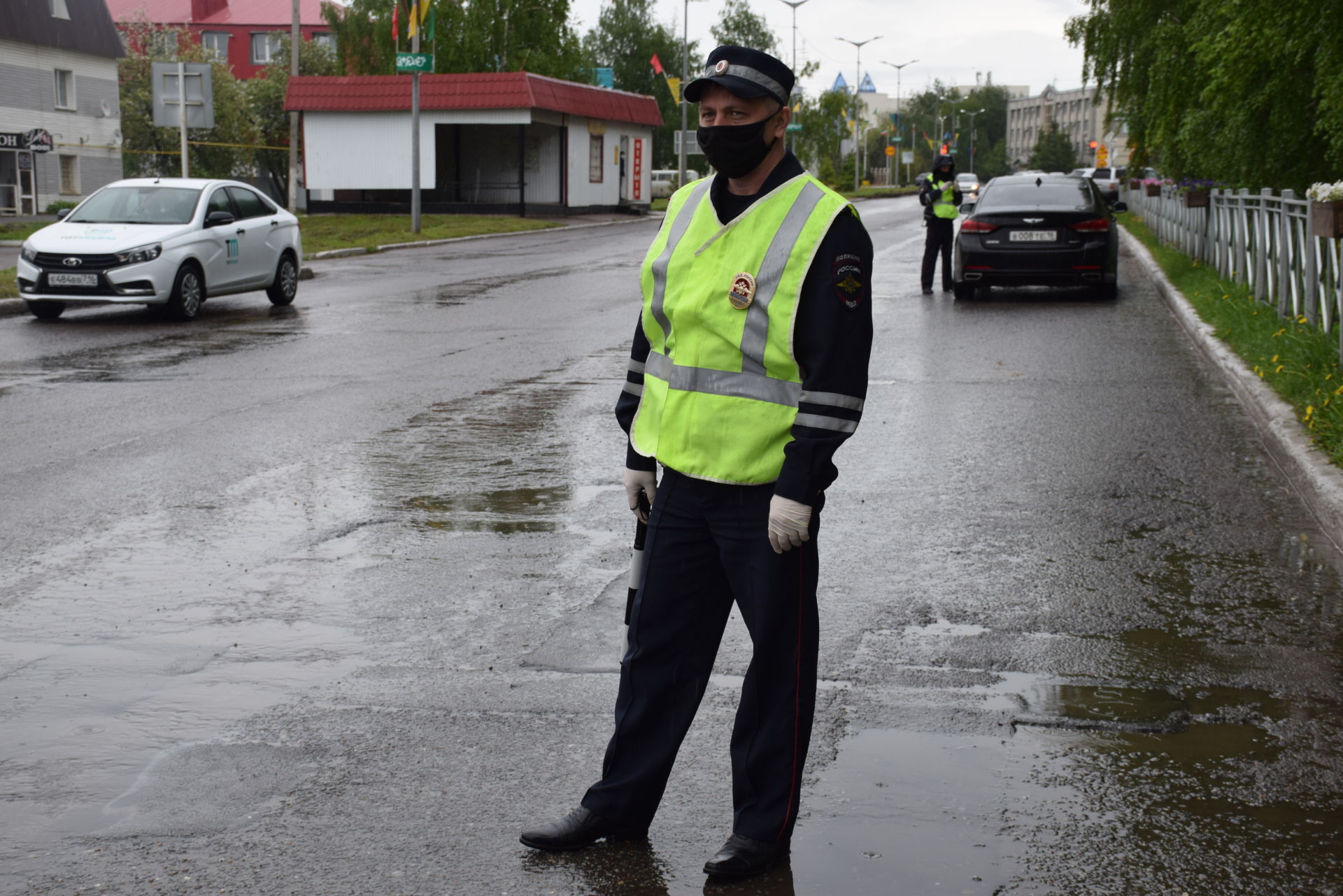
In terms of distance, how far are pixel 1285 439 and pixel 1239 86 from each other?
16.9 ft

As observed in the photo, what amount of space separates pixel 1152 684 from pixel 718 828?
5.97 feet

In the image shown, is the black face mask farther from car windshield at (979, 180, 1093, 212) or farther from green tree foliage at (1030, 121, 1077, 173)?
green tree foliage at (1030, 121, 1077, 173)

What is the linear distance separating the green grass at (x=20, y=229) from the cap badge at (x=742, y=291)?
32073 millimetres

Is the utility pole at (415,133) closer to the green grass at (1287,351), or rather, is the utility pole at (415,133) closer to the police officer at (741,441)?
the green grass at (1287,351)

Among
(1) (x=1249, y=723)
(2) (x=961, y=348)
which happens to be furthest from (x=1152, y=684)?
(2) (x=961, y=348)

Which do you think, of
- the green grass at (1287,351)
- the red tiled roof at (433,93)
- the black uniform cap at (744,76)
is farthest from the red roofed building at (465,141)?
the black uniform cap at (744,76)

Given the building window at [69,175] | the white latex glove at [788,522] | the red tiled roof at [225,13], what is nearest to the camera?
the white latex glove at [788,522]

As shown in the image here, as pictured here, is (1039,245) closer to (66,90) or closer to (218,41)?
(66,90)

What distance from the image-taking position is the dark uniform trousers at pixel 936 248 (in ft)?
65.3

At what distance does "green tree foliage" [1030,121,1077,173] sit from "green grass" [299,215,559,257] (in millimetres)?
81685

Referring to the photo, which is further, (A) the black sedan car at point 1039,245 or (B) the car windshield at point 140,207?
(A) the black sedan car at point 1039,245

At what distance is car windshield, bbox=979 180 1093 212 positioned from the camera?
18547mm

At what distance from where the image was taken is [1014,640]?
527cm

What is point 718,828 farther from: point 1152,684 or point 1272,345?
point 1272,345
